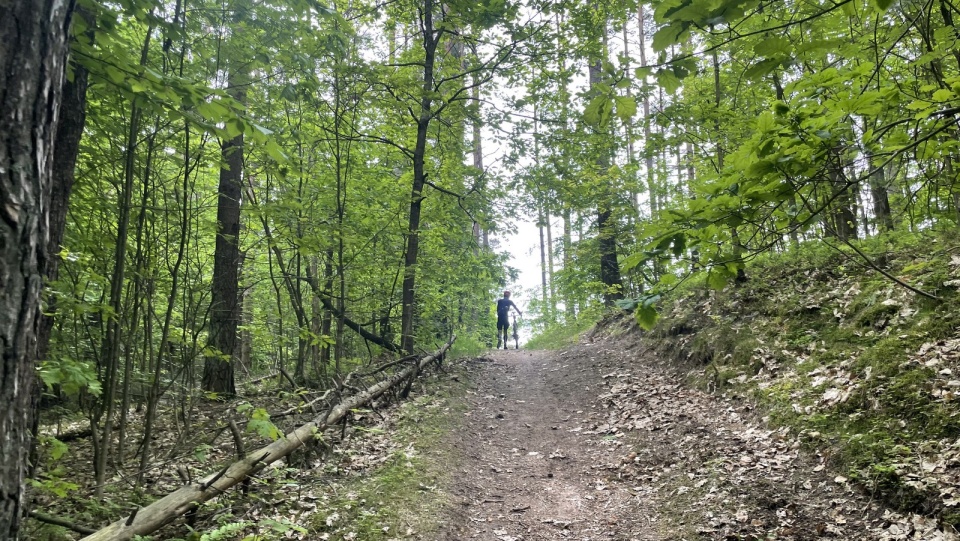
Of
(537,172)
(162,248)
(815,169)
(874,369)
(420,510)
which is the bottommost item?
(420,510)

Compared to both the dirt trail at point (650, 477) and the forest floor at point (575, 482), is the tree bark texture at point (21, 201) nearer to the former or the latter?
the forest floor at point (575, 482)

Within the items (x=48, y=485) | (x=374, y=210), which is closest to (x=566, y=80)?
(x=374, y=210)

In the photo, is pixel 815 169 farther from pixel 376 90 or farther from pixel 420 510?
pixel 376 90

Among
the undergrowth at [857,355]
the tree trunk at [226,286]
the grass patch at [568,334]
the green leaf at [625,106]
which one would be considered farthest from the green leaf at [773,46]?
the grass patch at [568,334]

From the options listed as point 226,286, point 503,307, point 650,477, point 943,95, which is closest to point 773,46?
point 943,95

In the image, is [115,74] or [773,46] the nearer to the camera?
[773,46]

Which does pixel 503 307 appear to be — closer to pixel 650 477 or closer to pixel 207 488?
pixel 650 477

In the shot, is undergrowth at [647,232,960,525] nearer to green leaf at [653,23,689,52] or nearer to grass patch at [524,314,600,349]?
green leaf at [653,23,689,52]

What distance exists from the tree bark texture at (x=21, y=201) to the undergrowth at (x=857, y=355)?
176 inches

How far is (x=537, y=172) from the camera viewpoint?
999 cm

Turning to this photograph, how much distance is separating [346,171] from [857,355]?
7.22 m

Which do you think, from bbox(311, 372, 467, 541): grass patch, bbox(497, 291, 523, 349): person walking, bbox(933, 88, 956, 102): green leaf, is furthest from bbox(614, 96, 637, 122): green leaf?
bbox(497, 291, 523, 349): person walking

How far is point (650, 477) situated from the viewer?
5020 mm

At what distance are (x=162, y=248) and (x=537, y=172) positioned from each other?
6.64 m
